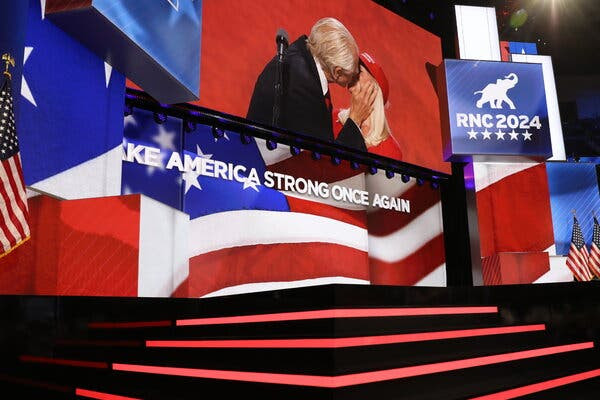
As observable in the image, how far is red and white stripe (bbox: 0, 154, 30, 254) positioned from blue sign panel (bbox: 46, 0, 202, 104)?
1.77m

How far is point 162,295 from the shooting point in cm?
598

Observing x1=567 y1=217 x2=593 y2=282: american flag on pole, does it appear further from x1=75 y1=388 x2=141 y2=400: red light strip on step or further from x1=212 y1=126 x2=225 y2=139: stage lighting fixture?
x1=75 y1=388 x2=141 y2=400: red light strip on step

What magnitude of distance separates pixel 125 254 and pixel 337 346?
3475mm

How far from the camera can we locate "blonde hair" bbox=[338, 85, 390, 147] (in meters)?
10.5

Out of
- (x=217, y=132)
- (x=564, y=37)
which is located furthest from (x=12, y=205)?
(x=564, y=37)

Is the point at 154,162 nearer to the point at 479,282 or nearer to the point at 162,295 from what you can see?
the point at 162,295

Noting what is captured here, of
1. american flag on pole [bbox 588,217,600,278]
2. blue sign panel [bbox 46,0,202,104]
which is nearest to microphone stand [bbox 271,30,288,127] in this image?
blue sign panel [bbox 46,0,202,104]

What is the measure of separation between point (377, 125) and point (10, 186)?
755cm

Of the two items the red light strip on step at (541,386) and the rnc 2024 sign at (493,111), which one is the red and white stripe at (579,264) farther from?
the red light strip on step at (541,386)

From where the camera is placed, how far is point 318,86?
9586 millimetres

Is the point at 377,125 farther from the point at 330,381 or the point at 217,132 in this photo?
the point at 330,381

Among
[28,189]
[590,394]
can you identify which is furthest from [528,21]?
[28,189]

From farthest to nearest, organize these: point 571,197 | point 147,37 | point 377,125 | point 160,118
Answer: point 571,197 → point 377,125 → point 160,118 → point 147,37

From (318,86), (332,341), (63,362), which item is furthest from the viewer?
(318,86)
